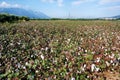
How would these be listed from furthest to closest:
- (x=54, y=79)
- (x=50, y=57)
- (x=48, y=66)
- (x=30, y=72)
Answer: (x=50, y=57) < (x=48, y=66) < (x=30, y=72) < (x=54, y=79)

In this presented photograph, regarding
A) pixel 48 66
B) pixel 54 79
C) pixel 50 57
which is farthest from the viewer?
pixel 50 57

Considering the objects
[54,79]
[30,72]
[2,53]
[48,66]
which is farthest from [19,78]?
[2,53]

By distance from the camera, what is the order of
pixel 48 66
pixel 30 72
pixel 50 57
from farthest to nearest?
pixel 50 57 → pixel 48 66 → pixel 30 72

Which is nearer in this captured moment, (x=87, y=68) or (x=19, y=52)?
(x=87, y=68)

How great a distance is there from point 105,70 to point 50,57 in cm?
164

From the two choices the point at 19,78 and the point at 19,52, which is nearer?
the point at 19,78

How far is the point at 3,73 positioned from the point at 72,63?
73.6 inches

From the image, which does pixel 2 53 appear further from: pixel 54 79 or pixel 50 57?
pixel 54 79

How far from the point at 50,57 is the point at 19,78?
1.99 m

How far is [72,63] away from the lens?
6434 millimetres

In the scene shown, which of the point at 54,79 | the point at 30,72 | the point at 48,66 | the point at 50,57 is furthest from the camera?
the point at 50,57

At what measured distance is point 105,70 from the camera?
6539mm

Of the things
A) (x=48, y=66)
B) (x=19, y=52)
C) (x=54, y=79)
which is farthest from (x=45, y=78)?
(x=19, y=52)

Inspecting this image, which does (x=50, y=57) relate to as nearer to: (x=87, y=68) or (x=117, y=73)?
(x=87, y=68)
